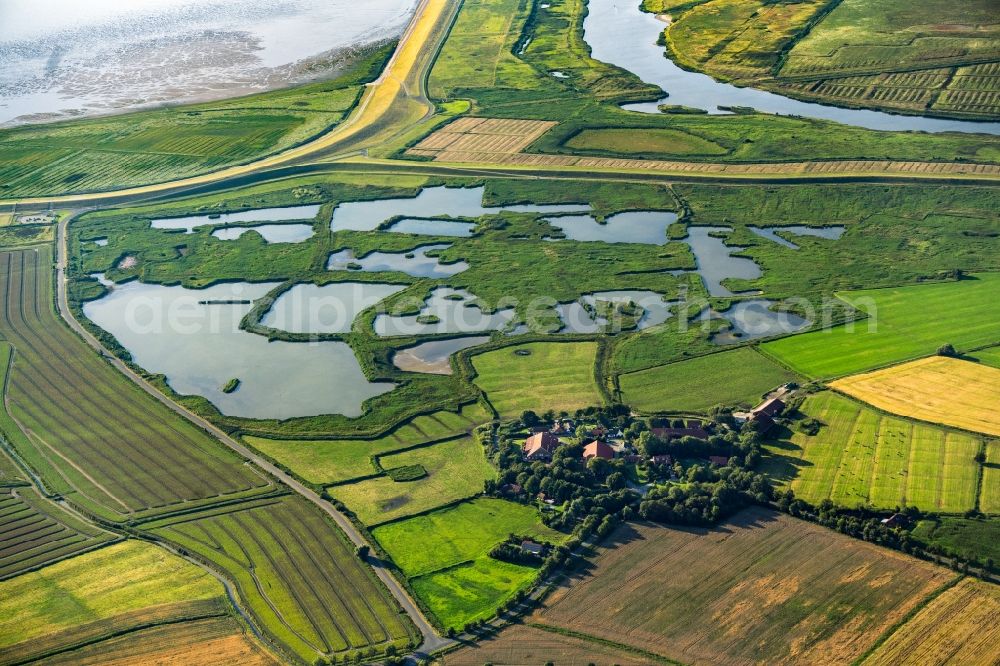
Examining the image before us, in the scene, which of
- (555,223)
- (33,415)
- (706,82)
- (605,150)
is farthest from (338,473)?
(706,82)

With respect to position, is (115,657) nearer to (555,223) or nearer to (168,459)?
(168,459)

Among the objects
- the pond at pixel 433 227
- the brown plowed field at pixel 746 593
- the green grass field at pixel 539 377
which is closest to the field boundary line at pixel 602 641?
the brown plowed field at pixel 746 593

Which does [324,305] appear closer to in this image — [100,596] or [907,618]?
[100,596]

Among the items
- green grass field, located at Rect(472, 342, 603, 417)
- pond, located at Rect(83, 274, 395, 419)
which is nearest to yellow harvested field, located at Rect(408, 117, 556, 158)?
pond, located at Rect(83, 274, 395, 419)

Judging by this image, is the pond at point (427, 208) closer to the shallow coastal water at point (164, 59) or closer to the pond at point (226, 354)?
the pond at point (226, 354)

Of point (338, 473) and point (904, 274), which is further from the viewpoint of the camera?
point (904, 274)

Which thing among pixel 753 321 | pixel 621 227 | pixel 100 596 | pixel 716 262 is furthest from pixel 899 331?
pixel 100 596
